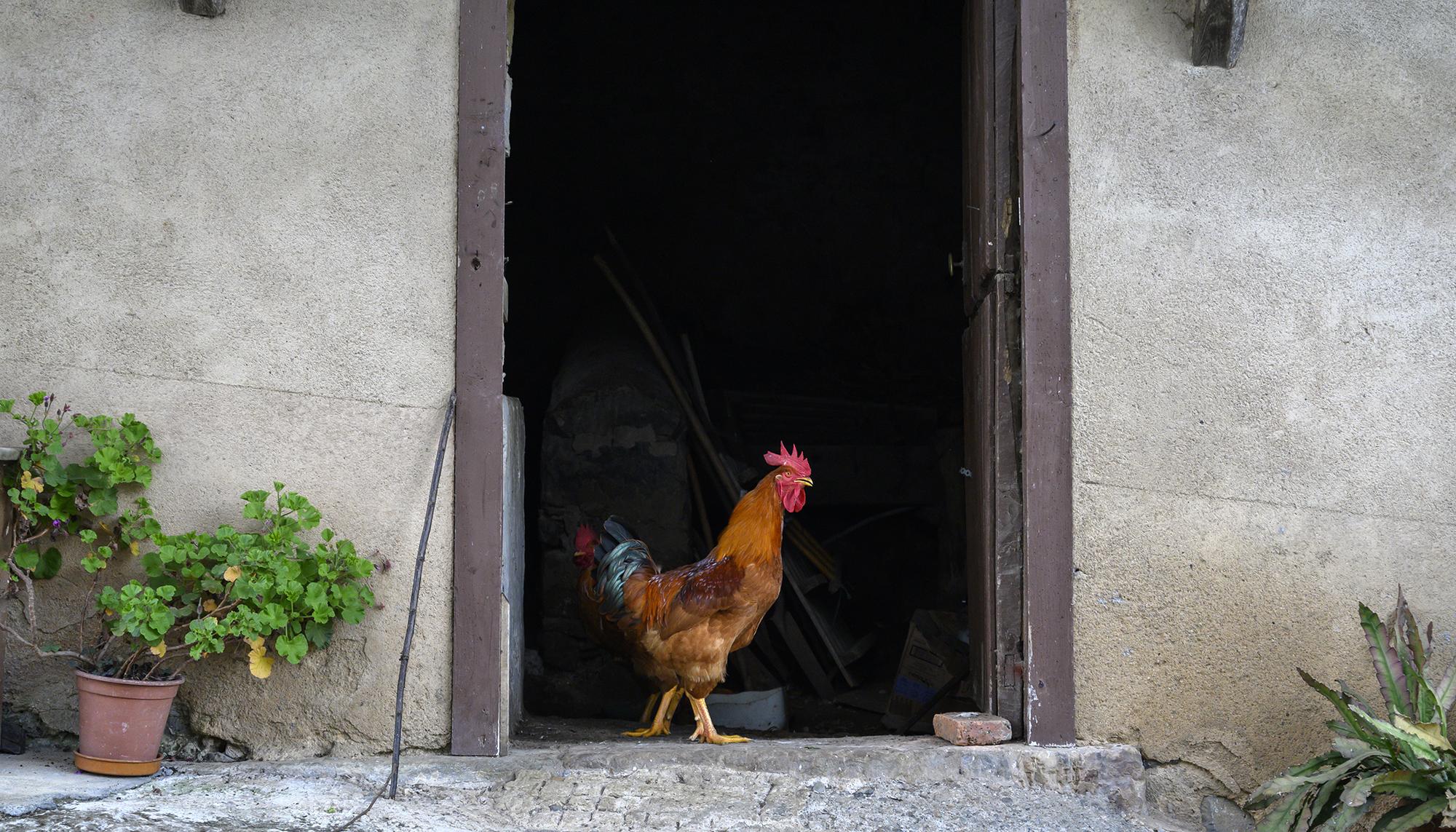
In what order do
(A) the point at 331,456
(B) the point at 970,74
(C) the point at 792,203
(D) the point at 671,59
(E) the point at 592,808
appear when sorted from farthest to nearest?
(C) the point at 792,203 < (D) the point at 671,59 < (B) the point at 970,74 < (A) the point at 331,456 < (E) the point at 592,808

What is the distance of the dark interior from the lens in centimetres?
716

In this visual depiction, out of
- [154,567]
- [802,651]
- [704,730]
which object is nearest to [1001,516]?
[704,730]

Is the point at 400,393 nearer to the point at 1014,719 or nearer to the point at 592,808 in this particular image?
the point at 592,808

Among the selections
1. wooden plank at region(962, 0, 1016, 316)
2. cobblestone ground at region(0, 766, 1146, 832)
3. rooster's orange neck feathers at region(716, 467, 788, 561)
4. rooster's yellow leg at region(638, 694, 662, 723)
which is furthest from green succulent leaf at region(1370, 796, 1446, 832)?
rooster's yellow leg at region(638, 694, 662, 723)

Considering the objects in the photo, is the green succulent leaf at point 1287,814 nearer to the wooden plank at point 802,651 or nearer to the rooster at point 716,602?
the rooster at point 716,602

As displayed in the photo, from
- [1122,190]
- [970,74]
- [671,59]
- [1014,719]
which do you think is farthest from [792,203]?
[1014,719]

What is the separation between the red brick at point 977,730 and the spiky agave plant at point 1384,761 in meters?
0.73

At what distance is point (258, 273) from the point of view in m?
3.74

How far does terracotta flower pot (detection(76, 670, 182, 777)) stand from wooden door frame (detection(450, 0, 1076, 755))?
2.79ft

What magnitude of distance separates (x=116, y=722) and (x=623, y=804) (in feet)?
4.74

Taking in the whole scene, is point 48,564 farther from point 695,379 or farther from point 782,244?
point 782,244

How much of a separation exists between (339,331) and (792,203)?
4648mm

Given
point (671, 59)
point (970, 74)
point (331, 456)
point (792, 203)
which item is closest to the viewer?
point (331, 456)

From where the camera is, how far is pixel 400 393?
3.71 meters
